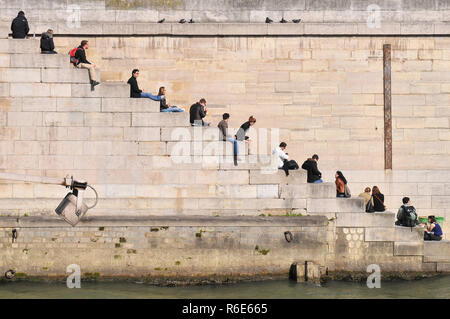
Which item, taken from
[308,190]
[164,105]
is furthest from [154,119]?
[308,190]

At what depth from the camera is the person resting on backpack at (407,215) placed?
18234mm

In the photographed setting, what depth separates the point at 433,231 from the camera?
18781 mm

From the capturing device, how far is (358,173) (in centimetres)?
2002

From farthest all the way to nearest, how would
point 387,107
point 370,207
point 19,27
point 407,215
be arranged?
point 387,107, point 370,207, point 407,215, point 19,27

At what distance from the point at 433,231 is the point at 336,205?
286cm

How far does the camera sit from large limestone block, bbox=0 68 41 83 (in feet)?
57.6

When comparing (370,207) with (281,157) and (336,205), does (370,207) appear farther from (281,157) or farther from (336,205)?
(281,157)

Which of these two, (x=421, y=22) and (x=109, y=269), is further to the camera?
(x=421, y=22)

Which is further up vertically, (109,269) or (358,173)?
(358,173)

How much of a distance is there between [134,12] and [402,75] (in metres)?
7.49

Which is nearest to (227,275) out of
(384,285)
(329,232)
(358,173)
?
(329,232)

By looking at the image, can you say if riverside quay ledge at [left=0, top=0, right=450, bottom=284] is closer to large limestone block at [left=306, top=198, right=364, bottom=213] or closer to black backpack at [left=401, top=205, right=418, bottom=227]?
large limestone block at [left=306, top=198, right=364, bottom=213]

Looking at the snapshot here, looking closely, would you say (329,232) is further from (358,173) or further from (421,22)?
(421,22)

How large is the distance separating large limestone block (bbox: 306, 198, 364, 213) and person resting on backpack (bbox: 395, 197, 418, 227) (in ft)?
4.12
